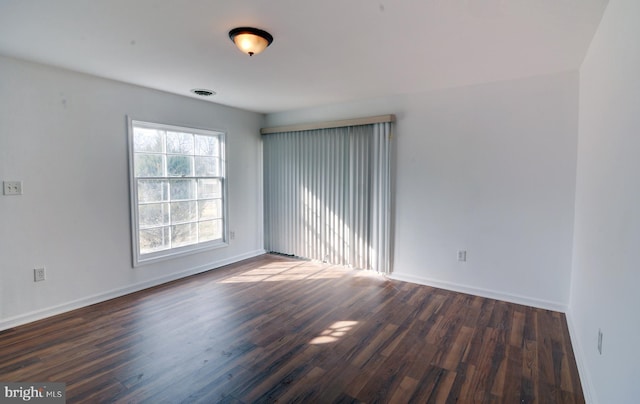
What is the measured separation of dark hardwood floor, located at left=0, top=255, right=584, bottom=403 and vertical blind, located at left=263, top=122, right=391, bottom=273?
3.12 feet

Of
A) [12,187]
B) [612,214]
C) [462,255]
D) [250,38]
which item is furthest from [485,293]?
[12,187]

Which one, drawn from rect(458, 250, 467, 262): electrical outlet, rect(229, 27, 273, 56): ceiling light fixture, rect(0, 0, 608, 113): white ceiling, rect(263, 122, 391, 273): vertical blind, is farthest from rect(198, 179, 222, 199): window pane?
rect(458, 250, 467, 262): electrical outlet

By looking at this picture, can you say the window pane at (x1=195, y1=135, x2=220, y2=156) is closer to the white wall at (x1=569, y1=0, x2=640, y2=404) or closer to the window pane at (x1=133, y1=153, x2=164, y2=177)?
the window pane at (x1=133, y1=153, x2=164, y2=177)

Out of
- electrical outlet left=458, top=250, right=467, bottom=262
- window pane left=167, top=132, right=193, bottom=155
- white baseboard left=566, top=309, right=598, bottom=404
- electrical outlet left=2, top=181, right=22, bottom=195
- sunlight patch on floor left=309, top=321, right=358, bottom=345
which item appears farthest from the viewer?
window pane left=167, top=132, right=193, bottom=155

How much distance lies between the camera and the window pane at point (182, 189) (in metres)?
4.30

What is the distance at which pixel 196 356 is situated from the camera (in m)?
2.45

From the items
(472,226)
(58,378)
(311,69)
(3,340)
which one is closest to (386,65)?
(311,69)

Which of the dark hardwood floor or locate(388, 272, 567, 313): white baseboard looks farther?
locate(388, 272, 567, 313): white baseboard

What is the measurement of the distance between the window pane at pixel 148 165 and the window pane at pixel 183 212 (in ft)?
1.56

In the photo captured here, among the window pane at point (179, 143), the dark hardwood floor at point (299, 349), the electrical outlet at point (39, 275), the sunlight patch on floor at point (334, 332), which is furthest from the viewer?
the window pane at point (179, 143)

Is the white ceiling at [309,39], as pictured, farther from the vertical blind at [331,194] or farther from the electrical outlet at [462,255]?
the electrical outlet at [462,255]

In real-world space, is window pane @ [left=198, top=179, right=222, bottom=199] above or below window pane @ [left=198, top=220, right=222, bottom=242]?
above

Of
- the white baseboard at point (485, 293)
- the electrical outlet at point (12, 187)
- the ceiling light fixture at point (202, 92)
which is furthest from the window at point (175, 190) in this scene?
the white baseboard at point (485, 293)

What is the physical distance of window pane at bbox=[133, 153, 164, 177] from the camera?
3.90 meters
